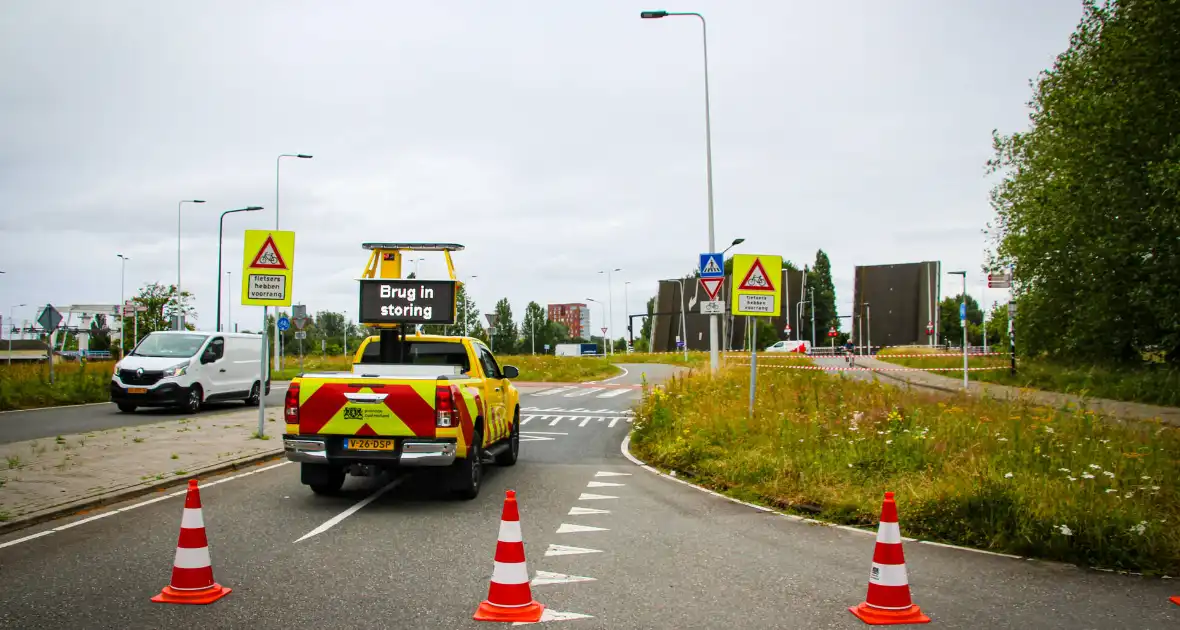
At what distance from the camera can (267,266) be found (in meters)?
13.5

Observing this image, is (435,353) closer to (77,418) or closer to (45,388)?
(77,418)

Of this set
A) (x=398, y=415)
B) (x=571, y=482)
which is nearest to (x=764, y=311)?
(x=571, y=482)

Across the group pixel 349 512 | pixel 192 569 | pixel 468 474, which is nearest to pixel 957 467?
pixel 468 474

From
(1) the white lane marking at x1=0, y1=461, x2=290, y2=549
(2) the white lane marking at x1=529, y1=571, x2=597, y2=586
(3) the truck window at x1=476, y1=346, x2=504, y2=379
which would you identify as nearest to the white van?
(1) the white lane marking at x1=0, y1=461, x2=290, y2=549

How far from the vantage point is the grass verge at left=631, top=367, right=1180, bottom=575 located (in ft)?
21.8

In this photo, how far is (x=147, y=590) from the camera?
17.5ft

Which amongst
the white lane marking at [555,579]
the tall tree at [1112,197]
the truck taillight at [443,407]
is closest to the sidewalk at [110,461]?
the truck taillight at [443,407]

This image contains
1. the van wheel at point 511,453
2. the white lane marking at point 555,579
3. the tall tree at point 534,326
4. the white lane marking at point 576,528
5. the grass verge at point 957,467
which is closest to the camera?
the white lane marking at point 555,579

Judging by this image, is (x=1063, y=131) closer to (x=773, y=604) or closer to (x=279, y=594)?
(x=773, y=604)

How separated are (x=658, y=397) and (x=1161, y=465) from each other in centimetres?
841

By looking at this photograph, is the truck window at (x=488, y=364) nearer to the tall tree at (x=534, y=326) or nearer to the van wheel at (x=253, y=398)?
the van wheel at (x=253, y=398)

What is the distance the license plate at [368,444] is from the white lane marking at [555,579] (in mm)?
3016

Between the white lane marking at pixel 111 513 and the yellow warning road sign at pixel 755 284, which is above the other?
the yellow warning road sign at pixel 755 284

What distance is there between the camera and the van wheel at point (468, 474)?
8750 mm
